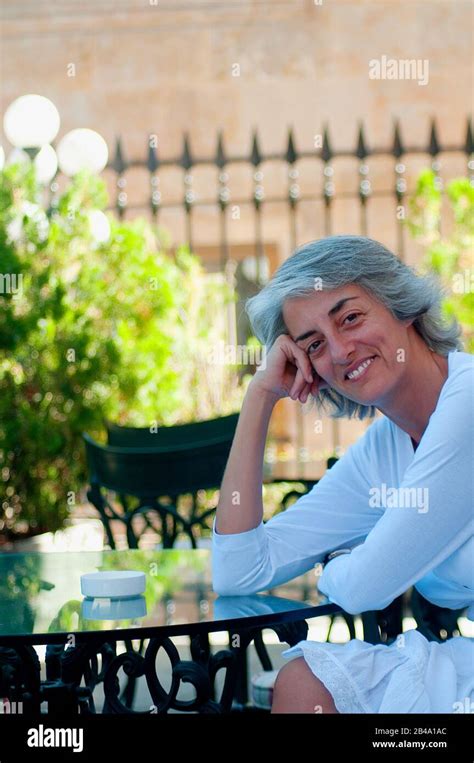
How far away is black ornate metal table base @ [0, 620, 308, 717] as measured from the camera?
6.29ft

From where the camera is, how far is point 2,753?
1755mm

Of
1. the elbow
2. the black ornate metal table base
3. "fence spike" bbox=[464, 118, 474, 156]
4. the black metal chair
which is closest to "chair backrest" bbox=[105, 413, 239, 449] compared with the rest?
the black metal chair

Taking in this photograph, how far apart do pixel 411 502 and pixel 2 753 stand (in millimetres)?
807

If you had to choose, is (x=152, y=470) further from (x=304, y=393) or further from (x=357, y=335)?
(x=357, y=335)

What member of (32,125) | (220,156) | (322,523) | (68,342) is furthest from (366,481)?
(220,156)

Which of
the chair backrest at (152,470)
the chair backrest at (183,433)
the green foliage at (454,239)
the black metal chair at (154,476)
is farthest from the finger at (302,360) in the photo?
the green foliage at (454,239)

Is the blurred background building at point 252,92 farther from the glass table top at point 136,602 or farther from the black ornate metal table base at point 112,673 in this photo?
the black ornate metal table base at point 112,673

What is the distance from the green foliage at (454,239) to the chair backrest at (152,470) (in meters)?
3.85

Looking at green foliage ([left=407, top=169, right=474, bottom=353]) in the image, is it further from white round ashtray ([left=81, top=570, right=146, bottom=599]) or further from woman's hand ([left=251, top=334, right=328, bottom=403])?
white round ashtray ([left=81, top=570, right=146, bottom=599])

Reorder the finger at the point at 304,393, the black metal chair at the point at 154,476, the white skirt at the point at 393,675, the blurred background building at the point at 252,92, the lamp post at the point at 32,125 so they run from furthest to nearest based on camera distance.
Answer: the blurred background building at the point at 252,92 < the lamp post at the point at 32,125 < the black metal chair at the point at 154,476 < the finger at the point at 304,393 < the white skirt at the point at 393,675

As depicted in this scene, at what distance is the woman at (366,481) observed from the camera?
6.14ft

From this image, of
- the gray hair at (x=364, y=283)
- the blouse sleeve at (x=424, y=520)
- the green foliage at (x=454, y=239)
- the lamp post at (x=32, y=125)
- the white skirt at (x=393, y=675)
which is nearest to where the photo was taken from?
the white skirt at (x=393, y=675)

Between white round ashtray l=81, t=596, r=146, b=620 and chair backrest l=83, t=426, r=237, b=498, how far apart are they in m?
1.37

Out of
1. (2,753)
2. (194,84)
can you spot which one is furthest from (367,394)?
(194,84)
